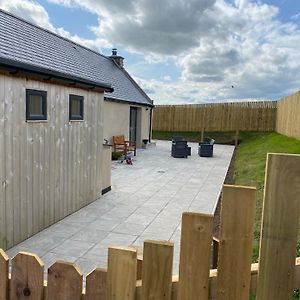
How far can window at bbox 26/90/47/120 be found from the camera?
195 inches

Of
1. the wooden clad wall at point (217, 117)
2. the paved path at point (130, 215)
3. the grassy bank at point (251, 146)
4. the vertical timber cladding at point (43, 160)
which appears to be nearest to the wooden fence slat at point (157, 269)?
the paved path at point (130, 215)

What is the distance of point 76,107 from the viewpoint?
642cm

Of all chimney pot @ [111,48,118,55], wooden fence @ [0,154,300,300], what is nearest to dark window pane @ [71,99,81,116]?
wooden fence @ [0,154,300,300]

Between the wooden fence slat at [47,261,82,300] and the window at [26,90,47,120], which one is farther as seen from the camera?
the window at [26,90,47,120]

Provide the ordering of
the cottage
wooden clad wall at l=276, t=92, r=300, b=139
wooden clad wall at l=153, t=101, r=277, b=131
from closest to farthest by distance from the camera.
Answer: wooden clad wall at l=276, t=92, r=300, b=139, the cottage, wooden clad wall at l=153, t=101, r=277, b=131

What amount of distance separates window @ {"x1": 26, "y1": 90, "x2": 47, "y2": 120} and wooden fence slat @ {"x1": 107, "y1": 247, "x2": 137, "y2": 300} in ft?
13.4

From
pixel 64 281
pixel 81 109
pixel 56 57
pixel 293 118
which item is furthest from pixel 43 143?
pixel 293 118

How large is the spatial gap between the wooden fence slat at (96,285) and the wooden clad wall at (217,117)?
23.2 m

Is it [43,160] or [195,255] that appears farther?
[43,160]

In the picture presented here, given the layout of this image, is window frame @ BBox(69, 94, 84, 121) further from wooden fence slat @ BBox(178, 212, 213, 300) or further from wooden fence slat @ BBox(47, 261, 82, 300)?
wooden fence slat @ BBox(178, 212, 213, 300)

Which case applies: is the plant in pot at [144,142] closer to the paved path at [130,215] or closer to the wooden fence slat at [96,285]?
the paved path at [130,215]

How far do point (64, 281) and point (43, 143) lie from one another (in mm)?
4195

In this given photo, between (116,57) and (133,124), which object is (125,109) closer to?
(133,124)

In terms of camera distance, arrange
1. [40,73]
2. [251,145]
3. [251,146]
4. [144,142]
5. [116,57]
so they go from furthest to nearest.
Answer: [116,57], [144,142], [251,145], [251,146], [40,73]
